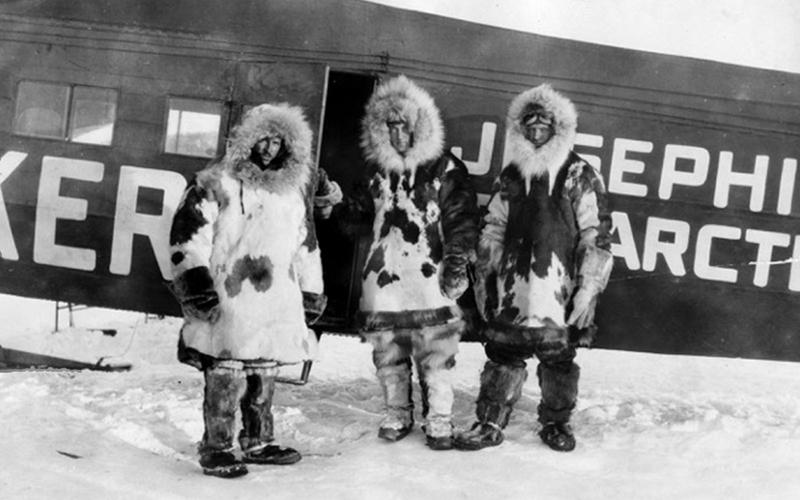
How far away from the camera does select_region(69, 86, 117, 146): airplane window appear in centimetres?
381

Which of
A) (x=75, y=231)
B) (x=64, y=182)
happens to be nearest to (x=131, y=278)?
(x=75, y=231)

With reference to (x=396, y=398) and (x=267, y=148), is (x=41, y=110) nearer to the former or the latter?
(x=267, y=148)

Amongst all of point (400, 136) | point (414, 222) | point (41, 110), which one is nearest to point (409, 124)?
point (400, 136)

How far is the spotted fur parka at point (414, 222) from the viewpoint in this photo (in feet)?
9.74

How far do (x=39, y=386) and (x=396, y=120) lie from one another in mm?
2234

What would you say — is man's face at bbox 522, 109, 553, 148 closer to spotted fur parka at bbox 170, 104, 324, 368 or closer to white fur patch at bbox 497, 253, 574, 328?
white fur patch at bbox 497, 253, 574, 328

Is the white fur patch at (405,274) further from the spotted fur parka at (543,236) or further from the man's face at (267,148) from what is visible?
the man's face at (267,148)

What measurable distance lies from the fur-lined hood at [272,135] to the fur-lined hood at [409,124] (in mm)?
349

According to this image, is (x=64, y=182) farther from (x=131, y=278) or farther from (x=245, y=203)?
(x=245, y=203)

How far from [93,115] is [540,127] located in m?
2.37

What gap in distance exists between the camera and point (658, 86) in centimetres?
375

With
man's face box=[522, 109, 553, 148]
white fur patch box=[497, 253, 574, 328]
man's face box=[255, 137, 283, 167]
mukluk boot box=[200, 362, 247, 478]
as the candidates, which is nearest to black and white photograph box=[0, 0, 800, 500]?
man's face box=[522, 109, 553, 148]

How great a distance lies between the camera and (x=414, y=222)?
304cm

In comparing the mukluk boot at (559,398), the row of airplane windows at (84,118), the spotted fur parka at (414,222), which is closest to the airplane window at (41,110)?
the row of airplane windows at (84,118)
